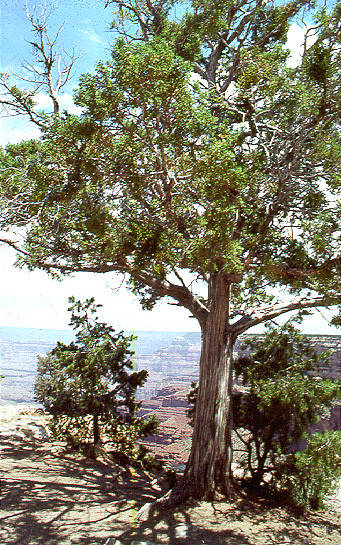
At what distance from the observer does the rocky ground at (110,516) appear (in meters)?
4.77

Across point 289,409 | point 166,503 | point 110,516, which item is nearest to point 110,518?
point 110,516

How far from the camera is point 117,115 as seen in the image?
5430 millimetres

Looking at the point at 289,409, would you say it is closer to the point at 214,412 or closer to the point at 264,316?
the point at 214,412

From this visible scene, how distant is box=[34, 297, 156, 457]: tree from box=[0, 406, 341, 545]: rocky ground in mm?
1070

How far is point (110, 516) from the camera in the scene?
17.9 feet

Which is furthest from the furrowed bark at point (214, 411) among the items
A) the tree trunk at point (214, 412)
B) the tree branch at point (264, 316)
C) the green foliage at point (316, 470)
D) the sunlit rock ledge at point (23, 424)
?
the sunlit rock ledge at point (23, 424)

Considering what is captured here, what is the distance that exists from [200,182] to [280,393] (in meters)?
3.86

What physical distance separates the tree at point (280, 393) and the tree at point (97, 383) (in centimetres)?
262

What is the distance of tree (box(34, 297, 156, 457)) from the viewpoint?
8656mm

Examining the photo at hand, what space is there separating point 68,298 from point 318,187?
20.2 feet

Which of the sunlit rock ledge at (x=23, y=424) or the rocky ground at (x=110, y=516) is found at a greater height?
the rocky ground at (x=110, y=516)

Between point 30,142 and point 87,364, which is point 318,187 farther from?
point 87,364

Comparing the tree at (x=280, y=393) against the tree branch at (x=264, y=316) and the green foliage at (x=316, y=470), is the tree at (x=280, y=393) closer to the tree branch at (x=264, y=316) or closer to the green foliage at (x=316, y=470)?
the green foliage at (x=316, y=470)

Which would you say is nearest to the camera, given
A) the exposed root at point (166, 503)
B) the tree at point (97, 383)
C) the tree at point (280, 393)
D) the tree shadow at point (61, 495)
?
the tree shadow at point (61, 495)
